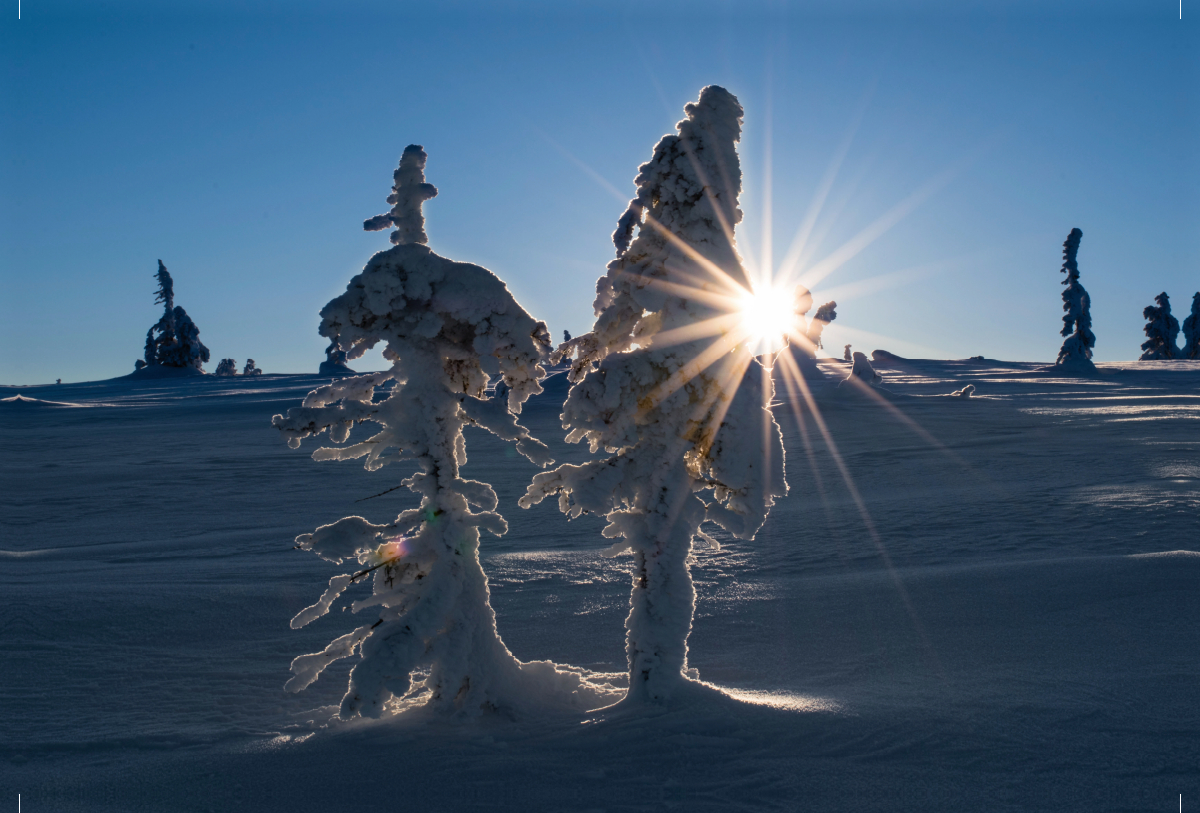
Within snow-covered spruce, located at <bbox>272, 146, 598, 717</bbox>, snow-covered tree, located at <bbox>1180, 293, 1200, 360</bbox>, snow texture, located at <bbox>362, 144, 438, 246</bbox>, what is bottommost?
snow-covered spruce, located at <bbox>272, 146, 598, 717</bbox>

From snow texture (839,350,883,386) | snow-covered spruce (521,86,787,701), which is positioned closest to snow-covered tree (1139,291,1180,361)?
snow texture (839,350,883,386)

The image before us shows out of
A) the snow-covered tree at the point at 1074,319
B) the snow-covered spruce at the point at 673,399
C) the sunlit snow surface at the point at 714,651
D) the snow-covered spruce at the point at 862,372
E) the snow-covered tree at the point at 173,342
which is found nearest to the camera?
the sunlit snow surface at the point at 714,651

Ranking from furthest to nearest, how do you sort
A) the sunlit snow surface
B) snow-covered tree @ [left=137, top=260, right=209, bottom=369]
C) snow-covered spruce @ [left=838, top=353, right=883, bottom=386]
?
snow-covered tree @ [left=137, top=260, right=209, bottom=369], snow-covered spruce @ [left=838, top=353, right=883, bottom=386], the sunlit snow surface

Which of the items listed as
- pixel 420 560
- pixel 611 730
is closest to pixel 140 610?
pixel 420 560

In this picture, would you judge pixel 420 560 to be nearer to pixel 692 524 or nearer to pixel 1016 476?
pixel 692 524

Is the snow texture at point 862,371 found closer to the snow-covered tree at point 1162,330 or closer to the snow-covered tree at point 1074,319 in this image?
the snow-covered tree at point 1074,319

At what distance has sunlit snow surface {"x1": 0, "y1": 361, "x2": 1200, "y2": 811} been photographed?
5328 mm

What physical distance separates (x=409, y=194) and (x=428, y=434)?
222cm

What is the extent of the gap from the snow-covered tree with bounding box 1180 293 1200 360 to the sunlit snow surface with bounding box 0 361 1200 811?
178 feet

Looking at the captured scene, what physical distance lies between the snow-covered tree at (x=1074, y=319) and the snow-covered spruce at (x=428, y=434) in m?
52.3

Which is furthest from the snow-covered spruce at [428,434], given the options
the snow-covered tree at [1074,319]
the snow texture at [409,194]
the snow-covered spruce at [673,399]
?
the snow-covered tree at [1074,319]

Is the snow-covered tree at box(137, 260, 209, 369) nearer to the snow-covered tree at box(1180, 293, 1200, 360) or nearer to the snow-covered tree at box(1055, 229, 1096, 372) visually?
the snow-covered tree at box(1055, 229, 1096, 372)

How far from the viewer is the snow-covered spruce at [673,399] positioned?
6.57 meters

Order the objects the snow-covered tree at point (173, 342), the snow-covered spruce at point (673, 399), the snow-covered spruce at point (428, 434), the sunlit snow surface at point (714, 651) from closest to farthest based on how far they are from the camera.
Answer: the sunlit snow surface at point (714, 651) → the snow-covered spruce at point (428, 434) → the snow-covered spruce at point (673, 399) → the snow-covered tree at point (173, 342)
